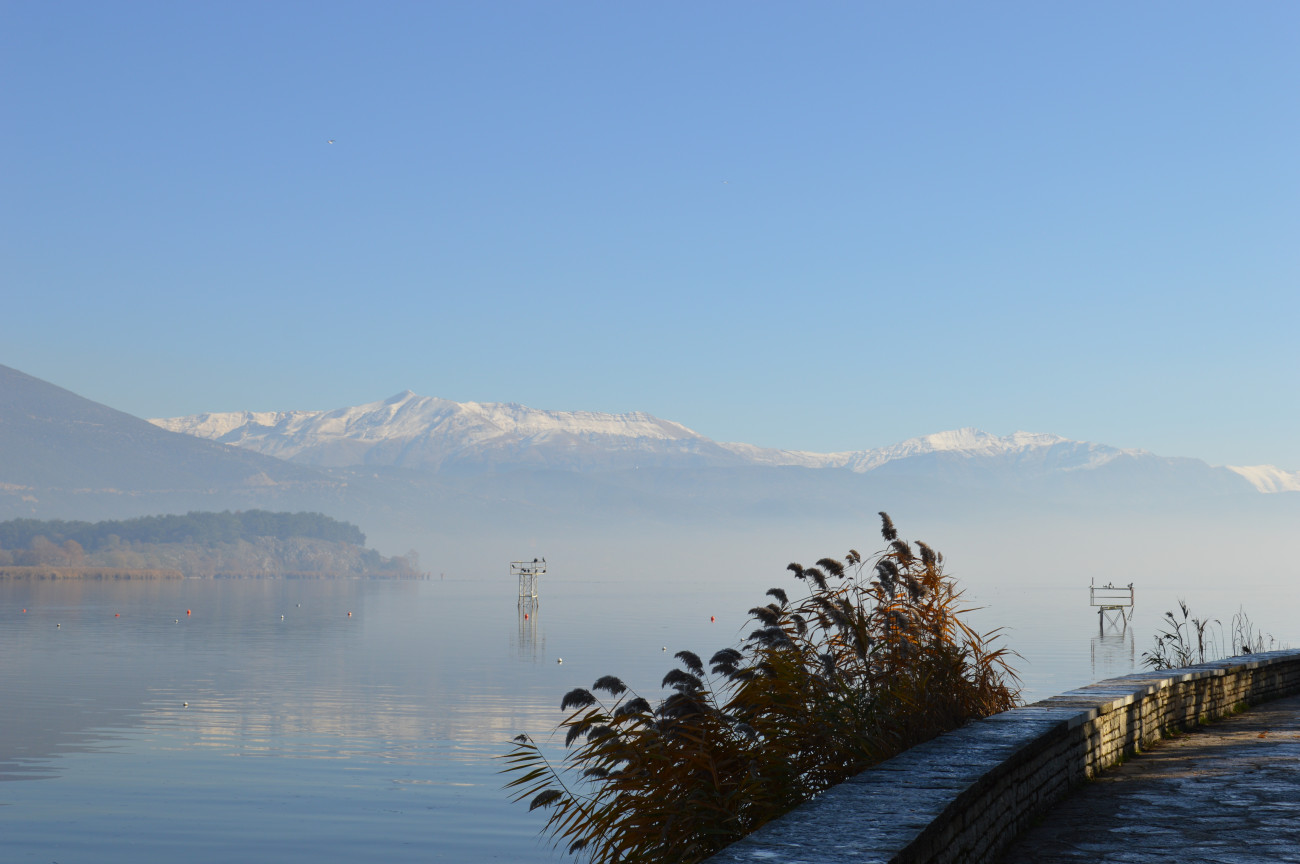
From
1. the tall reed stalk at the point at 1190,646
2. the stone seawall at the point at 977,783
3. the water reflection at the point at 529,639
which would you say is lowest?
the water reflection at the point at 529,639

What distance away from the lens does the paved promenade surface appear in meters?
6.16

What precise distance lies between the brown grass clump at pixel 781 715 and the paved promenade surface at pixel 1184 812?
1.04 metres

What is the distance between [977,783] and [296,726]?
24104 mm

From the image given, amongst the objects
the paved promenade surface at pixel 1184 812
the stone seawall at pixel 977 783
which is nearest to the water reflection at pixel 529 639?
the stone seawall at pixel 977 783

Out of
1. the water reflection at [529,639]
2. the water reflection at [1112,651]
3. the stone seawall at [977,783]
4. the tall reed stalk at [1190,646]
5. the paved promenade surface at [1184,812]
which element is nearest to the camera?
the stone seawall at [977,783]

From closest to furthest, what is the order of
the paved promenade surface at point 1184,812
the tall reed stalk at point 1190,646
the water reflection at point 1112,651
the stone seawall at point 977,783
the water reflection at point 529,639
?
the stone seawall at point 977,783, the paved promenade surface at point 1184,812, the tall reed stalk at point 1190,646, the water reflection at point 1112,651, the water reflection at point 529,639

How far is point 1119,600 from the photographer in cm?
11638

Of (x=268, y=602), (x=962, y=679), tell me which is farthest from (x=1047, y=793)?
(x=268, y=602)

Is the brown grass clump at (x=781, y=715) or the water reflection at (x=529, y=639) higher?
the brown grass clump at (x=781, y=715)

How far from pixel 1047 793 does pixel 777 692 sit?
5.56 feet

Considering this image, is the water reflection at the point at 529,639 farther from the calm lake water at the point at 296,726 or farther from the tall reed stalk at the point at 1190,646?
the tall reed stalk at the point at 1190,646

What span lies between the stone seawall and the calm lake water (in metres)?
7.83

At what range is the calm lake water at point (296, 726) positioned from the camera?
16.1 m

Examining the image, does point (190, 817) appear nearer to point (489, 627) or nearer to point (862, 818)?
point (862, 818)
